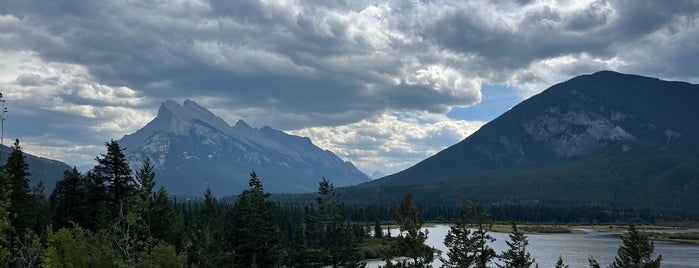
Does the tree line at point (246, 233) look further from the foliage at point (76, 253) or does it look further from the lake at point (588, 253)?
the lake at point (588, 253)

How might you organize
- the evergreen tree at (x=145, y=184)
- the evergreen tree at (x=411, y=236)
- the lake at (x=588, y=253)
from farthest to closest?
the lake at (x=588, y=253) < the evergreen tree at (x=411, y=236) < the evergreen tree at (x=145, y=184)

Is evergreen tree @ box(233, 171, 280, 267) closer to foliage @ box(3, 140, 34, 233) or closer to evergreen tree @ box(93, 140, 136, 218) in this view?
evergreen tree @ box(93, 140, 136, 218)

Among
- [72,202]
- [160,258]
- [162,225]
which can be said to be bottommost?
[160,258]

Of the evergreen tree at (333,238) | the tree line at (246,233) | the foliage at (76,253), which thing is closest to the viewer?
the foliage at (76,253)

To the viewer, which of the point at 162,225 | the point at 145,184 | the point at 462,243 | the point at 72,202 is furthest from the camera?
the point at 72,202

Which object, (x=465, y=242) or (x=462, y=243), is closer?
(x=465, y=242)

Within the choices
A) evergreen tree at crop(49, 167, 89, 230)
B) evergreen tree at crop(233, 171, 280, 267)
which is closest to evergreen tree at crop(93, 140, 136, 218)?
evergreen tree at crop(49, 167, 89, 230)

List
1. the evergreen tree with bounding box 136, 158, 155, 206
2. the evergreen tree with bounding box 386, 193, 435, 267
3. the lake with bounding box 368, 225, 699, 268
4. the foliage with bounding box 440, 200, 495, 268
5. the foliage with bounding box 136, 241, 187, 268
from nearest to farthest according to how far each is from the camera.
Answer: the foliage with bounding box 136, 241, 187, 268 < the evergreen tree with bounding box 136, 158, 155, 206 < the foliage with bounding box 440, 200, 495, 268 < the evergreen tree with bounding box 386, 193, 435, 267 < the lake with bounding box 368, 225, 699, 268

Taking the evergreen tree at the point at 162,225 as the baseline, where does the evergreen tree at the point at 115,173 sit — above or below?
above

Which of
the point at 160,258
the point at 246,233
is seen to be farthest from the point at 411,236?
the point at 246,233

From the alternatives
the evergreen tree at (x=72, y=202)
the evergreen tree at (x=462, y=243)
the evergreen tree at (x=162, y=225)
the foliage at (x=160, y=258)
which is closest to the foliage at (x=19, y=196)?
the evergreen tree at (x=72, y=202)

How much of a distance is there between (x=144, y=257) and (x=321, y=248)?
28347mm

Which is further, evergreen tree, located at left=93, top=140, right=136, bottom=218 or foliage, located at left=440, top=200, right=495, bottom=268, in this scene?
evergreen tree, located at left=93, top=140, right=136, bottom=218

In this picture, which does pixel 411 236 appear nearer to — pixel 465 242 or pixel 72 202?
pixel 465 242
